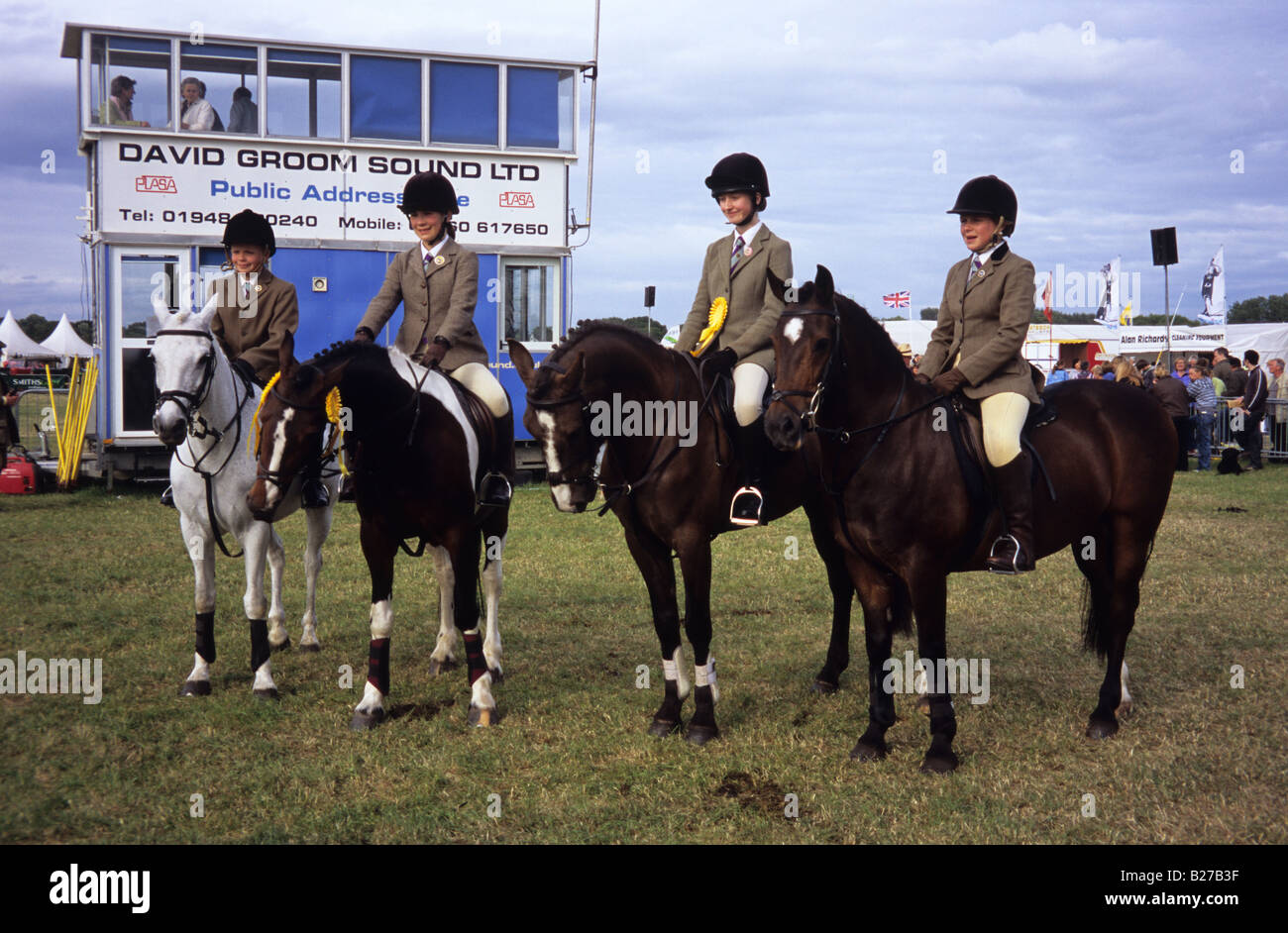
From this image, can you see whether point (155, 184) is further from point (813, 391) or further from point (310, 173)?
point (813, 391)

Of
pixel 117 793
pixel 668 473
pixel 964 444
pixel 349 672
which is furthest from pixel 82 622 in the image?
pixel 964 444

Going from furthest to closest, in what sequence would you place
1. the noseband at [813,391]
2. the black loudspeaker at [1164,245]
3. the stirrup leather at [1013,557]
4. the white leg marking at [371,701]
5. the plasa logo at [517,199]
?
the black loudspeaker at [1164,245], the plasa logo at [517,199], the white leg marking at [371,701], the stirrup leather at [1013,557], the noseband at [813,391]

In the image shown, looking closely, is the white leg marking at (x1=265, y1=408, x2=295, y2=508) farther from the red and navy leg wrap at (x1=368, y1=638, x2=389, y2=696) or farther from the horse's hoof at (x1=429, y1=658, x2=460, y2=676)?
the horse's hoof at (x1=429, y1=658, x2=460, y2=676)

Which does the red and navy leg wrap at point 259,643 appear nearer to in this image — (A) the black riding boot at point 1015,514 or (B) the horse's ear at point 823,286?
(B) the horse's ear at point 823,286

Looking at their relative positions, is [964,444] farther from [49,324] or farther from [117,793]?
[49,324]

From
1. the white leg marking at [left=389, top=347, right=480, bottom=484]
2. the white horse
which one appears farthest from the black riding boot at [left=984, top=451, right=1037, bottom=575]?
the white horse

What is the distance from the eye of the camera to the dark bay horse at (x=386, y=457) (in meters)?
5.53

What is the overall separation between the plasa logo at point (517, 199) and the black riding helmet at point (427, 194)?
954cm

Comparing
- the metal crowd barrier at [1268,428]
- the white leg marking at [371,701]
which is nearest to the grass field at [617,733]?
the white leg marking at [371,701]

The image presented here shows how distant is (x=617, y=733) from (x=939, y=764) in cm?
187

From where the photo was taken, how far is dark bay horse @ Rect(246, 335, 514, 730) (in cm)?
553

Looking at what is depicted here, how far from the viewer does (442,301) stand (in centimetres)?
686

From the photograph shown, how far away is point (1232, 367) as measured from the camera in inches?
961

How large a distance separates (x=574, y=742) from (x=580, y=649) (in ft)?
7.20
